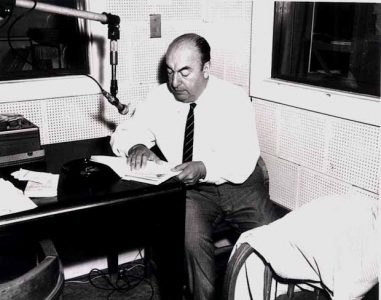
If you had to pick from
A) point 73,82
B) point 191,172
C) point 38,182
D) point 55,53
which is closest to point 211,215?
point 191,172

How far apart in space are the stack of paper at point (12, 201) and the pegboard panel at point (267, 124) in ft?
4.77

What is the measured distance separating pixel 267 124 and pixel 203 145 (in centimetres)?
45

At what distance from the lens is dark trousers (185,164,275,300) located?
2.13m

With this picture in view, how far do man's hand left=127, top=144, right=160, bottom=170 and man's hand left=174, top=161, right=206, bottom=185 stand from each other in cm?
17

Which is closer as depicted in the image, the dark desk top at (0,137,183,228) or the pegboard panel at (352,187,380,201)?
the dark desk top at (0,137,183,228)

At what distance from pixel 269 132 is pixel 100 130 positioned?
1033mm

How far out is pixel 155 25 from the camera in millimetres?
2705

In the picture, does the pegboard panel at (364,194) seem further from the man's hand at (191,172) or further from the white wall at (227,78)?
the man's hand at (191,172)

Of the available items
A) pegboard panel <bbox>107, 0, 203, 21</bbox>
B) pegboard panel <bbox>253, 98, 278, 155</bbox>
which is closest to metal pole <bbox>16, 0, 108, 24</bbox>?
pegboard panel <bbox>107, 0, 203, 21</bbox>

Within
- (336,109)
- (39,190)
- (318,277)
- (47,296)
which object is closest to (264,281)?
(318,277)

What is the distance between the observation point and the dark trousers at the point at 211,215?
6.98 feet

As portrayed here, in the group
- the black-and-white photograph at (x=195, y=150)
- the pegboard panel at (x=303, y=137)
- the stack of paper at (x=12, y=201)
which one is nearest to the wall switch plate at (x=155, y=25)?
the black-and-white photograph at (x=195, y=150)

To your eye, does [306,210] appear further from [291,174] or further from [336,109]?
[291,174]

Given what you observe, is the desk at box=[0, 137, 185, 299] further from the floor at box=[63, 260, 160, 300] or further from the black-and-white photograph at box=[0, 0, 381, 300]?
the floor at box=[63, 260, 160, 300]
